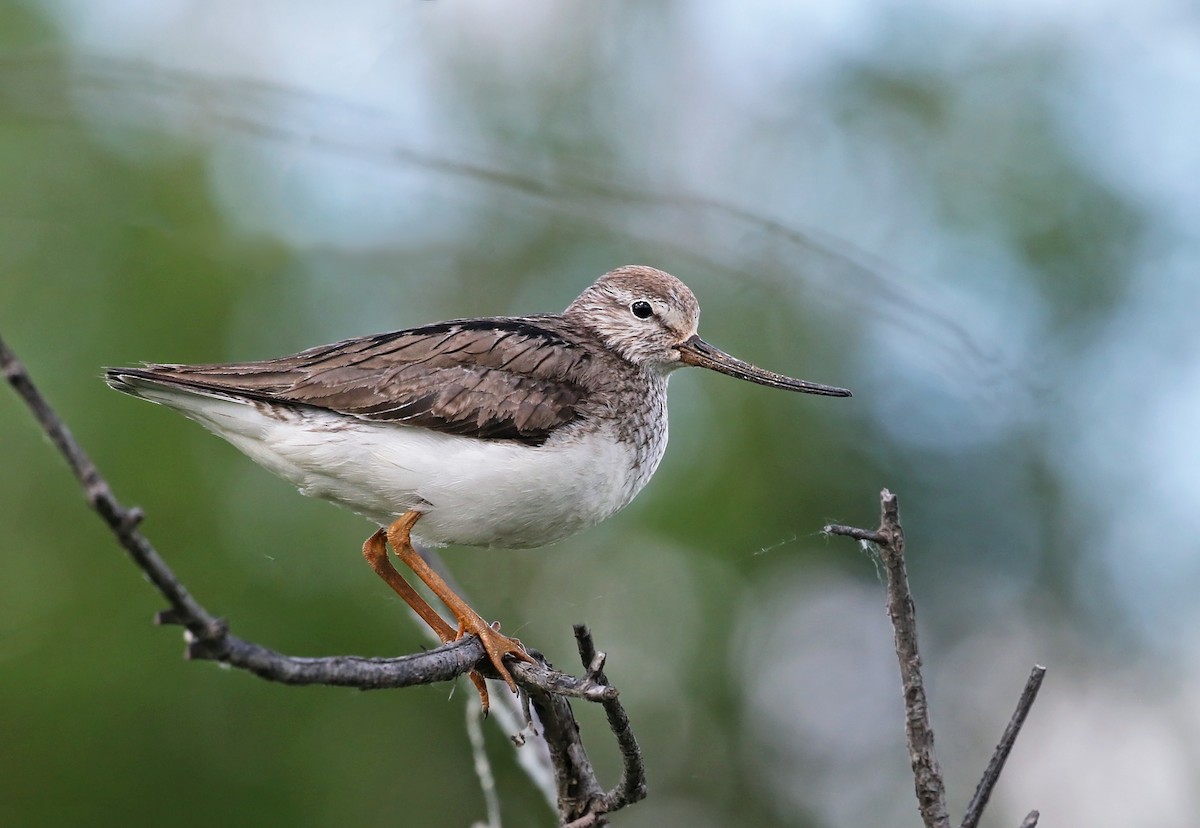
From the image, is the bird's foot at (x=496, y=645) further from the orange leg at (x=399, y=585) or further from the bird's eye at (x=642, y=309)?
the bird's eye at (x=642, y=309)

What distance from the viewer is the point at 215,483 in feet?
27.0

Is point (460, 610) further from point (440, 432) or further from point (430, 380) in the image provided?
point (430, 380)

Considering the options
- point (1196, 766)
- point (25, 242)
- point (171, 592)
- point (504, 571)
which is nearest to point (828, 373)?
point (504, 571)

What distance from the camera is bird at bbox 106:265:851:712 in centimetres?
510

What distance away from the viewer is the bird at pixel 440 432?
510cm

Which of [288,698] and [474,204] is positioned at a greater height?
[474,204]

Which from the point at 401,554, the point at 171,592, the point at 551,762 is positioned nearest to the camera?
the point at 171,592

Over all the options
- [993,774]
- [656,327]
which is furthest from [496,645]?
[656,327]

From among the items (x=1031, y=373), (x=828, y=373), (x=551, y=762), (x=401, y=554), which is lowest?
(x=551, y=762)

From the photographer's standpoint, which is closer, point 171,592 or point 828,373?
point 171,592

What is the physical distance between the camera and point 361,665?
2.96m

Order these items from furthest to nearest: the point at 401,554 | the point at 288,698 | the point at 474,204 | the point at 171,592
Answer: the point at 474,204, the point at 288,698, the point at 401,554, the point at 171,592

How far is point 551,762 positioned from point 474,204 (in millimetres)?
6287

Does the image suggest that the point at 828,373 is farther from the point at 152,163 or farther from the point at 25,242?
the point at 25,242
